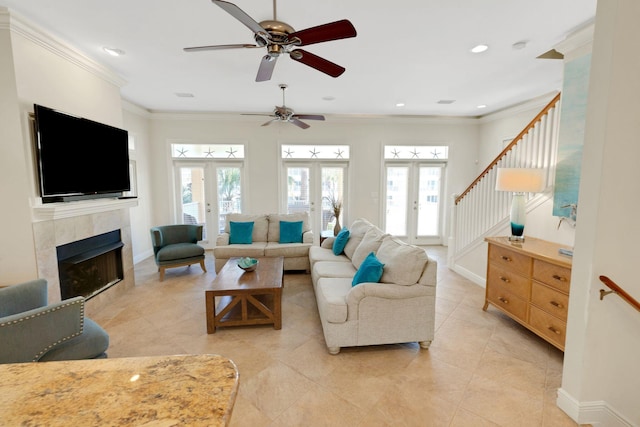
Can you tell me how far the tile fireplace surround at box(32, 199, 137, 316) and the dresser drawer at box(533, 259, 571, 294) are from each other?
4.66m

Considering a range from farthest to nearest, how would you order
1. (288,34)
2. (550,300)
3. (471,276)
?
1. (471,276)
2. (550,300)
3. (288,34)

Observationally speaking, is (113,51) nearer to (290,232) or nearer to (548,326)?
(290,232)

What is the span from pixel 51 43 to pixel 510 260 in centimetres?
Answer: 510

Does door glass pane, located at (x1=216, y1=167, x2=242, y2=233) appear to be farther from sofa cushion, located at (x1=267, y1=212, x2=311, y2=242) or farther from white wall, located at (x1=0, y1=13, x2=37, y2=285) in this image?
white wall, located at (x1=0, y1=13, x2=37, y2=285)

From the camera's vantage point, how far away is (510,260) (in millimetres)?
3049

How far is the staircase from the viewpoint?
3.27 meters

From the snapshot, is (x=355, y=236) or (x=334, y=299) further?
(x=355, y=236)

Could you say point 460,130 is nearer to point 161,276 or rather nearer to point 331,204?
point 331,204

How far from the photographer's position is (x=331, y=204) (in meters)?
6.57

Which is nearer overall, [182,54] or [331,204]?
[182,54]

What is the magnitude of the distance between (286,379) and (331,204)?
4.57m

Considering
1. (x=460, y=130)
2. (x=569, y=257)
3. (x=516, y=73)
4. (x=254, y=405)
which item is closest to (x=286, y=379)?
(x=254, y=405)

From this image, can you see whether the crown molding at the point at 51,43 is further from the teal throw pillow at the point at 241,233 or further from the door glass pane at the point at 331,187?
the door glass pane at the point at 331,187

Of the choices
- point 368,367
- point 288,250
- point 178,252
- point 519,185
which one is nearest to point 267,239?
point 288,250
